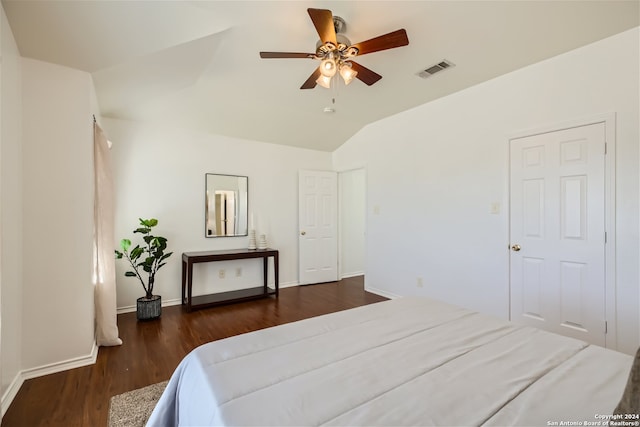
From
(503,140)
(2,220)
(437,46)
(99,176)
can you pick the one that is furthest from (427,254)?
(2,220)

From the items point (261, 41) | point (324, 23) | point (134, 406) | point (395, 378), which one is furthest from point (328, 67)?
point (134, 406)

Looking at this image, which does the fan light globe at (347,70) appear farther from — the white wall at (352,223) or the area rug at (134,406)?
the white wall at (352,223)

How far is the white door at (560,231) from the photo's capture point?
95.7 inches

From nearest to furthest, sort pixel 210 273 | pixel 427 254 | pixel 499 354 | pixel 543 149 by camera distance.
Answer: pixel 499 354
pixel 543 149
pixel 427 254
pixel 210 273

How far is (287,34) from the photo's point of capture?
93.4 inches

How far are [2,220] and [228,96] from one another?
7.71 feet

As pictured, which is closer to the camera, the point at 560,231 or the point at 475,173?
the point at 560,231

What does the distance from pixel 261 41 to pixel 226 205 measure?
8.06 ft

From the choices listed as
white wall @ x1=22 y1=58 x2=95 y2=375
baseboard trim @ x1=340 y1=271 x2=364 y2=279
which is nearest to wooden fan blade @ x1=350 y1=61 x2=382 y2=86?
white wall @ x1=22 y1=58 x2=95 y2=375

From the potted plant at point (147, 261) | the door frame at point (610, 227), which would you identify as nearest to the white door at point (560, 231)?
the door frame at point (610, 227)

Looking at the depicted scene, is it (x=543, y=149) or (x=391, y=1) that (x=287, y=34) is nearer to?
(x=391, y=1)

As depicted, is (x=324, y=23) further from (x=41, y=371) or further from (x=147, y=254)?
(x=147, y=254)

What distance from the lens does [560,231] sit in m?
2.63

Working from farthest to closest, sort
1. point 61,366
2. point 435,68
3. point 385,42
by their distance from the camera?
point 435,68
point 61,366
point 385,42
